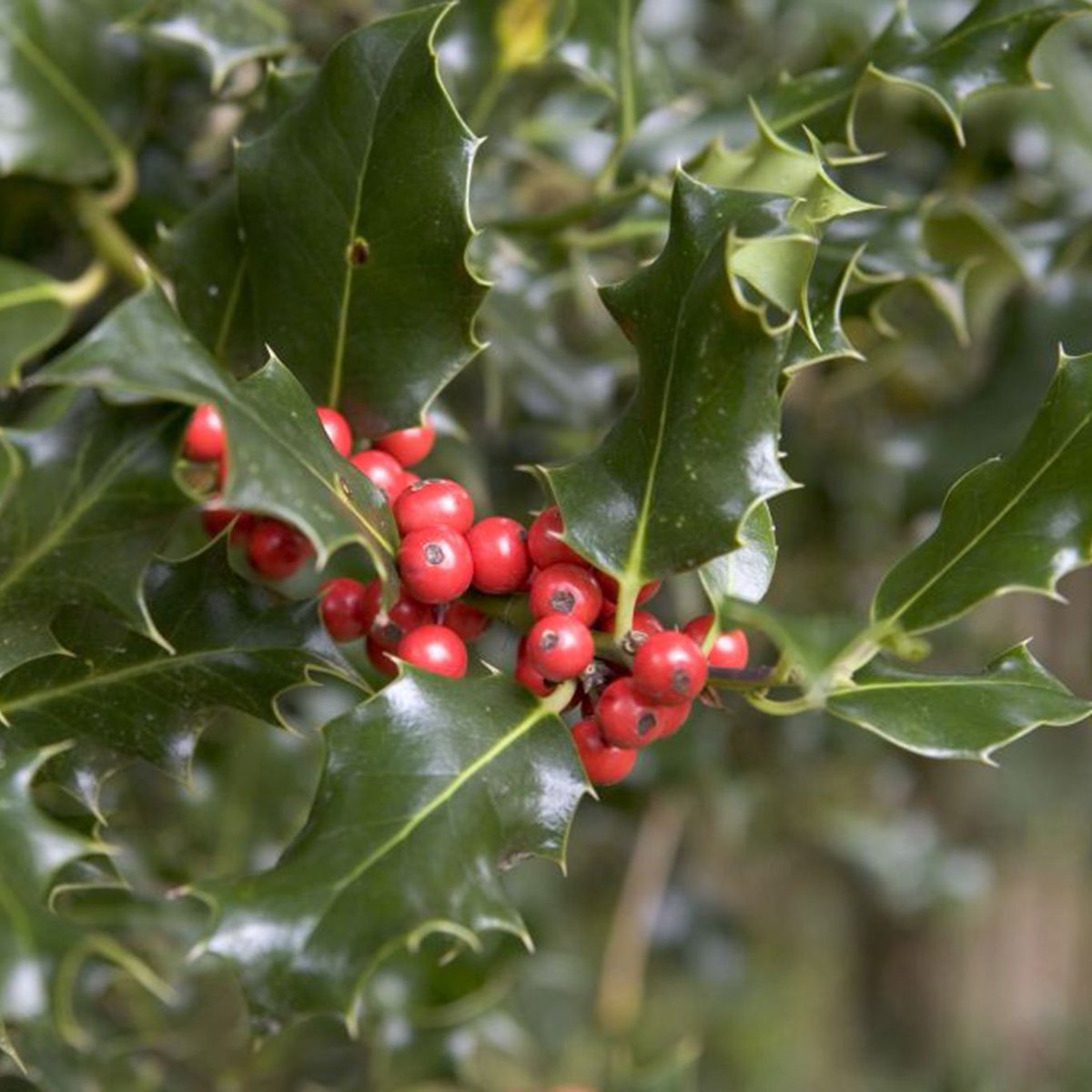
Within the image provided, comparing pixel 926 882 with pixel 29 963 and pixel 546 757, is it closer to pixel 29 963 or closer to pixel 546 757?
pixel 546 757

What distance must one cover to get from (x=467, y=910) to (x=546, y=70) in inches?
34.2

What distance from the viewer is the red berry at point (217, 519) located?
0.70 metres

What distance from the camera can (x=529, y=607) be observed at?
665 mm

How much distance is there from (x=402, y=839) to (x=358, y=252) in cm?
30

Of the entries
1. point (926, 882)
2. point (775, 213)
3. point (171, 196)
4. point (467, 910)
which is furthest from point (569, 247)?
point (926, 882)

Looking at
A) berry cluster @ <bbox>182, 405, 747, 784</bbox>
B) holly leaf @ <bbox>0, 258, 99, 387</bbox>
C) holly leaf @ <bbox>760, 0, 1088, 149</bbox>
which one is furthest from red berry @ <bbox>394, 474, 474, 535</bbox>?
holly leaf @ <bbox>760, 0, 1088, 149</bbox>

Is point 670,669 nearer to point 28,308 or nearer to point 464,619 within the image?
point 464,619

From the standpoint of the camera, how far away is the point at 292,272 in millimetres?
746

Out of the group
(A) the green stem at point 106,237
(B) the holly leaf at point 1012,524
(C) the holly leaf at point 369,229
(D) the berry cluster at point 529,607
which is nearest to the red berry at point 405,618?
(D) the berry cluster at point 529,607

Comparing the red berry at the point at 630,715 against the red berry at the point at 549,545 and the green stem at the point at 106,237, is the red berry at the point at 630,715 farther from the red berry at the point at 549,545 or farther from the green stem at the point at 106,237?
the green stem at the point at 106,237

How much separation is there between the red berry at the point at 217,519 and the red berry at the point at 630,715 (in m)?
0.20

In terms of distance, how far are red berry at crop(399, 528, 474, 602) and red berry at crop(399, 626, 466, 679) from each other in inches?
0.8

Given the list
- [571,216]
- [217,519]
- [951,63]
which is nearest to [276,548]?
[217,519]

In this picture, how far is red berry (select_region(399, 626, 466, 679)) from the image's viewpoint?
641 millimetres
